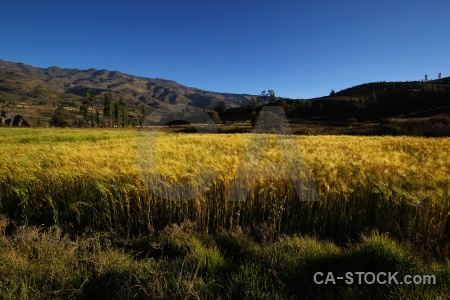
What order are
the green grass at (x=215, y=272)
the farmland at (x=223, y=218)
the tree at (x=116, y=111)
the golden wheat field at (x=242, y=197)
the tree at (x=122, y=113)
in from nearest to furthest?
the green grass at (x=215, y=272)
the farmland at (x=223, y=218)
the golden wheat field at (x=242, y=197)
the tree at (x=116, y=111)
the tree at (x=122, y=113)

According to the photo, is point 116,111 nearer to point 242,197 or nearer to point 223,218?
point 223,218

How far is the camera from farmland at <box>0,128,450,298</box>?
3369 mm

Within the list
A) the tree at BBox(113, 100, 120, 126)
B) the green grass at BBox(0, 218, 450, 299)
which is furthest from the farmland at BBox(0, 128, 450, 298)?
the tree at BBox(113, 100, 120, 126)

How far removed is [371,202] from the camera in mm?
4699

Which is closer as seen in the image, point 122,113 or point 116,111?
point 116,111

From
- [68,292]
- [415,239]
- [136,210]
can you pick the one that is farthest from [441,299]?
[136,210]

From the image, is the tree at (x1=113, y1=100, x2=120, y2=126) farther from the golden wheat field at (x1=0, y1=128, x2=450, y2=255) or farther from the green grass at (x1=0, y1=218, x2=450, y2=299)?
the green grass at (x1=0, y1=218, x2=450, y2=299)

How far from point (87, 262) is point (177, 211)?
84.5 inches

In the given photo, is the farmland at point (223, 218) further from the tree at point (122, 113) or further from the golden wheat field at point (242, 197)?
the tree at point (122, 113)

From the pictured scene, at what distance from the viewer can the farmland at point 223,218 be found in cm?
337

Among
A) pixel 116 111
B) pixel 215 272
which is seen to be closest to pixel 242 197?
pixel 215 272

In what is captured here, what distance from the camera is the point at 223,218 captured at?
5270mm

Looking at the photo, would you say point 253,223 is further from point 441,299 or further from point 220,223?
point 441,299

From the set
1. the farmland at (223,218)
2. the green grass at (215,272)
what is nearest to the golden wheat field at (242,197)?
the farmland at (223,218)
